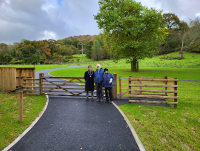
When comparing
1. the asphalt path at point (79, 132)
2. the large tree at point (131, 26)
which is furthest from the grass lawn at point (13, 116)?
the large tree at point (131, 26)

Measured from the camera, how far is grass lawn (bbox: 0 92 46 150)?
4.67 meters

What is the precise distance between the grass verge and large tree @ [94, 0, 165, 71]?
16381 millimetres

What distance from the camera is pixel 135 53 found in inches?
970

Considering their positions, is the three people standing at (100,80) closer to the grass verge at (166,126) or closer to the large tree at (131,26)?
the grass verge at (166,126)

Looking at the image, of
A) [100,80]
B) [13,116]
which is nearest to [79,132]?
[13,116]

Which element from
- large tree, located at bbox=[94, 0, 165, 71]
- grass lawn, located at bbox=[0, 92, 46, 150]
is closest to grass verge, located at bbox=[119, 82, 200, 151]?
grass lawn, located at bbox=[0, 92, 46, 150]

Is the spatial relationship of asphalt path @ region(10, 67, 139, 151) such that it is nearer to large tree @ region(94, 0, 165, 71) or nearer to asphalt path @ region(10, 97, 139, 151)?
asphalt path @ region(10, 97, 139, 151)

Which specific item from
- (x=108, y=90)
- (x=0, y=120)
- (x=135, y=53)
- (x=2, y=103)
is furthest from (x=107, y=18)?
(x=0, y=120)

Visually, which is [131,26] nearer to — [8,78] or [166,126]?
[8,78]

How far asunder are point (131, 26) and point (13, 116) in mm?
21045

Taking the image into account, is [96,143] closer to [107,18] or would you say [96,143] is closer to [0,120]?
[0,120]

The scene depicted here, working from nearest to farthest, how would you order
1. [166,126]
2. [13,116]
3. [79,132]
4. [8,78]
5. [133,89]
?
[79,132] → [166,126] → [13,116] → [133,89] → [8,78]

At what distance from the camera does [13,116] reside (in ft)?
20.4

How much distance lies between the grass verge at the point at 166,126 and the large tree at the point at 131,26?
16.4 meters
